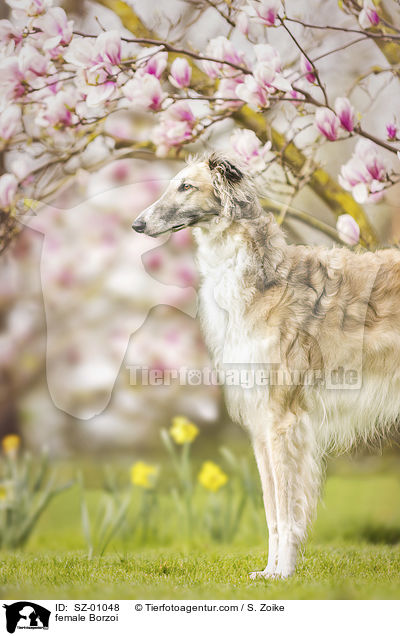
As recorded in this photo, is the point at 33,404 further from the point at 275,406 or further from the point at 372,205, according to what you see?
the point at 372,205

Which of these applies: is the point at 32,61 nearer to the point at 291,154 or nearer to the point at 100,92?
the point at 100,92

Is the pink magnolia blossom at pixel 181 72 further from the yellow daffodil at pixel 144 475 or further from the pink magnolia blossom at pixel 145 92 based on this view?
the yellow daffodil at pixel 144 475

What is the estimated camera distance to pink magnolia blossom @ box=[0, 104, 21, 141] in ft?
11.7

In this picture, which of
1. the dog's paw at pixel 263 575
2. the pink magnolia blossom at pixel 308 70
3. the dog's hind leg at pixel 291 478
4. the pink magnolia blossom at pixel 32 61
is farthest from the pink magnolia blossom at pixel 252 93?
the dog's paw at pixel 263 575

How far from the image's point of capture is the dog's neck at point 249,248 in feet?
9.91

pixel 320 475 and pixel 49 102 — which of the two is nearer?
pixel 320 475

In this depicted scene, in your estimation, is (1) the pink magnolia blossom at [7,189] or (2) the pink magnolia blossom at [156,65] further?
(1) the pink magnolia blossom at [7,189]

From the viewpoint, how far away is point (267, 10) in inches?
126

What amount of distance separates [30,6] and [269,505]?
2.98 m

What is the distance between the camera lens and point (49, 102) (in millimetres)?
3514

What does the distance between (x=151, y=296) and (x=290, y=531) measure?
5.78ft

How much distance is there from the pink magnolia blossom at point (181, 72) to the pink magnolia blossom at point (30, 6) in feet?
2.55

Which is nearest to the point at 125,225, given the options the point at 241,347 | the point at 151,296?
the point at 151,296
